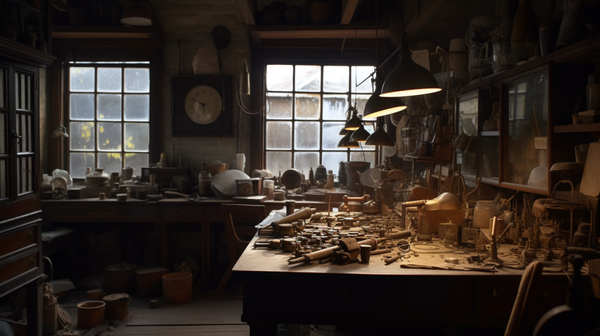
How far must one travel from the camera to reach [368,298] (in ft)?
7.78

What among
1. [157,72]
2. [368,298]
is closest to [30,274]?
[368,298]

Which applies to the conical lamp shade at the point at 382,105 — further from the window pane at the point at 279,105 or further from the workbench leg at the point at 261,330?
the window pane at the point at 279,105

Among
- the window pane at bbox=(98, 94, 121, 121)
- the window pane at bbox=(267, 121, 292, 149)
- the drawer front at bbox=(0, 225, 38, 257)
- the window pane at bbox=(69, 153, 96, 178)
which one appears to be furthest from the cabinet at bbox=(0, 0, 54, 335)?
the window pane at bbox=(267, 121, 292, 149)

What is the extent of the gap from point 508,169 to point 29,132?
3.74m

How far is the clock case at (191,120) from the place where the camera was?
5.82 m

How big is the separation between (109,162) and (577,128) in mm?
5406

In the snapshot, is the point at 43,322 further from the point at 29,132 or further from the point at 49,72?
the point at 49,72

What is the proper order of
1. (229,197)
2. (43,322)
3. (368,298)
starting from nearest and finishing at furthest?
1. (368,298)
2. (43,322)
3. (229,197)

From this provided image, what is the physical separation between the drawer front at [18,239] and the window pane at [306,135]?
3375 millimetres

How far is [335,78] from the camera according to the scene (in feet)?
20.0

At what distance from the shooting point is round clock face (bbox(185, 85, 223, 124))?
5.84 m

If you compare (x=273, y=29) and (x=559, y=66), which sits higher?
(x=273, y=29)

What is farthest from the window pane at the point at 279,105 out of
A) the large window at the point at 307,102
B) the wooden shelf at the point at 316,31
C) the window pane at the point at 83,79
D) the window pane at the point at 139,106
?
the window pane at the point at 83,79

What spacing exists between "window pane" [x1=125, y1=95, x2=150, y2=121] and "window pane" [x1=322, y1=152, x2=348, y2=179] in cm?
243
